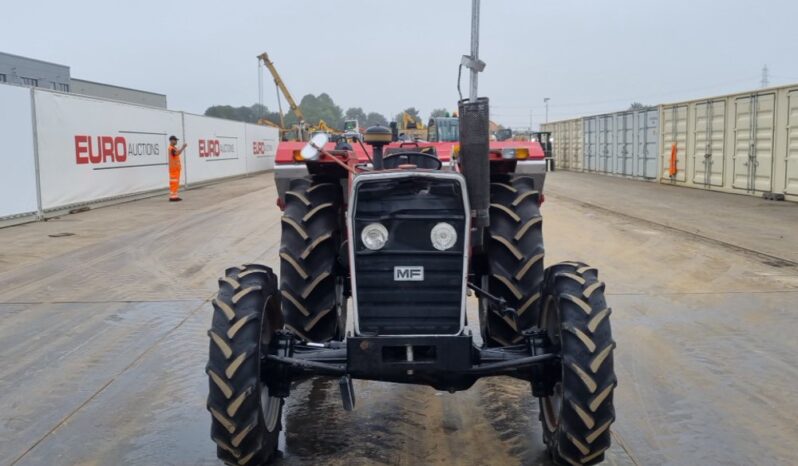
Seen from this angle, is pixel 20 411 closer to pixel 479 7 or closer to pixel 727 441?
pixel 479 7

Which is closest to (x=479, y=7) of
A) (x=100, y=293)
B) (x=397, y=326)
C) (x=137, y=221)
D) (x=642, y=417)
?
(x=397, y=326)

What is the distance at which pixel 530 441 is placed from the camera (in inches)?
169

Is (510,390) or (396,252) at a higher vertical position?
(396,252)

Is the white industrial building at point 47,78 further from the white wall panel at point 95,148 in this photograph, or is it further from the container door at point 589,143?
the container door at point 589,143

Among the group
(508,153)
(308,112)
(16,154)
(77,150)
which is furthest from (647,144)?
(308,112)

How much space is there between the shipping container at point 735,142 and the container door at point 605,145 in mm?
5634

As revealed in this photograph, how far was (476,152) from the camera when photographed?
3654mm

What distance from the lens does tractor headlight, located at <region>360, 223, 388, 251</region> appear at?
12.1 feet

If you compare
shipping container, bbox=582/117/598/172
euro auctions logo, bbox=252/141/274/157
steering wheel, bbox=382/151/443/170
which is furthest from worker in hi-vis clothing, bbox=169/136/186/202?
shipping container, bbox=582/117/598/172

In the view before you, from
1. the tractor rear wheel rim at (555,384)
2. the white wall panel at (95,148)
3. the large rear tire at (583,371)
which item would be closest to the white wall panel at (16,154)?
the white wall panel at (95,148)

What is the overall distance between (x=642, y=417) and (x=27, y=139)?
543 inches

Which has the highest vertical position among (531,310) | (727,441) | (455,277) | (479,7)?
(479,7)

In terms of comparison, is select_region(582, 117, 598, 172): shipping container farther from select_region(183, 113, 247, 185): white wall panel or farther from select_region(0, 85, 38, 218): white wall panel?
select_region(0, 85, 38, 218): white wall panel

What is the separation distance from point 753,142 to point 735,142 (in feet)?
3.41
